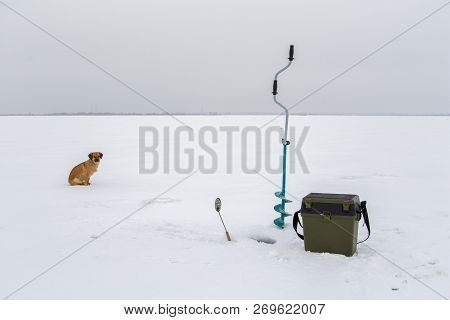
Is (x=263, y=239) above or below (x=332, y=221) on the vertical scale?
below

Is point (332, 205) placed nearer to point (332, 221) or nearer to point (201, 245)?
point (332, 221)

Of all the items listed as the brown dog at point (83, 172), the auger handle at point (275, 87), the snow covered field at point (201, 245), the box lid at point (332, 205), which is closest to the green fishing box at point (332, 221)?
the box lid at point (332, 205)

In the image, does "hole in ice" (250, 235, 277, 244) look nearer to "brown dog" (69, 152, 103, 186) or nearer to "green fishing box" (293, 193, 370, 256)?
"green fishing box" (293, 193, 370, 256)

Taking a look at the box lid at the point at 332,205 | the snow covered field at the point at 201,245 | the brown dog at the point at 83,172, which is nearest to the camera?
the snow covered field at the point at 201,245

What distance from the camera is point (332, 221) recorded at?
177 inches

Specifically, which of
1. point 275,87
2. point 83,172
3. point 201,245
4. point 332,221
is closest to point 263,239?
point 201,245

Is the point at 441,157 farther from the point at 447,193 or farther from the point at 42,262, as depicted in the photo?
the point at 42,262

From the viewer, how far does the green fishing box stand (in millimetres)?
4430

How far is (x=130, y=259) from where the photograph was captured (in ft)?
15.2

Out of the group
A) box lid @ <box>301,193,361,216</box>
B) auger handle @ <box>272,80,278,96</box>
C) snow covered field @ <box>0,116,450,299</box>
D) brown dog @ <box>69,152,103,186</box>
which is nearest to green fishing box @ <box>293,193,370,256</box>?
box lid @ <box>301,193,361,216</box>

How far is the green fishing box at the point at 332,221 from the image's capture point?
4430 millimetres

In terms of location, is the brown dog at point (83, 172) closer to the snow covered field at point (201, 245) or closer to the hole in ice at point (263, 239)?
the snow covered field at point (201, 245)
